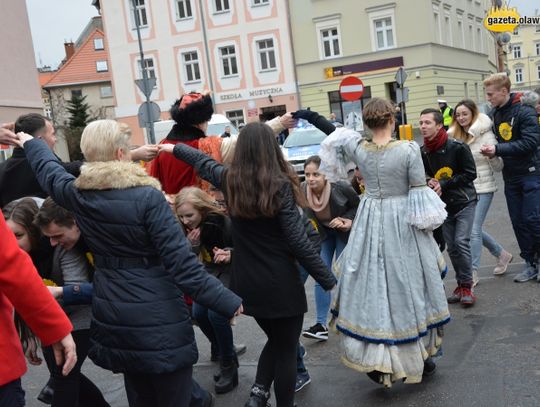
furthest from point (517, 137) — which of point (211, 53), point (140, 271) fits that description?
point (211, 53)

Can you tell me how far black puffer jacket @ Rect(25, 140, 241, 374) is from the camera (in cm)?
290

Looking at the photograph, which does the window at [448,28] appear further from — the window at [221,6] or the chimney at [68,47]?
the chimney at [68,47]

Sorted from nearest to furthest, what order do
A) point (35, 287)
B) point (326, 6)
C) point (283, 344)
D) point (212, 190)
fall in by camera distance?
point (35, 287), point (283, 344), point (212, 190), point (326, 6)

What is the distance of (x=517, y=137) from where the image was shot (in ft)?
20.1

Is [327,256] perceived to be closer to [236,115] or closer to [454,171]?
[454,171]

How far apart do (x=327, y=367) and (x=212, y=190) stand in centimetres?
161

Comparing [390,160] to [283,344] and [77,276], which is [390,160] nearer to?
[283,344]

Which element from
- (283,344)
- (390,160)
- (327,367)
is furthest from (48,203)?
(327,367)

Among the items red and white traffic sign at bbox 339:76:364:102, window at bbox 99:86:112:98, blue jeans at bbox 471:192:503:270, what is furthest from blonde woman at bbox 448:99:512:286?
window at bbox 99:86:112:98

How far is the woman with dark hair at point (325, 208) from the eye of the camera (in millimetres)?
5031

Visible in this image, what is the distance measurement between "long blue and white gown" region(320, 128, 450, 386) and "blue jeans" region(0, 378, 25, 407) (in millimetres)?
2331

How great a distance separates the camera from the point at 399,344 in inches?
157

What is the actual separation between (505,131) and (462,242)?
4.10ft

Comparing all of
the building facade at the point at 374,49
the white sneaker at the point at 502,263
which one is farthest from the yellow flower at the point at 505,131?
the building facade at the point at 374,49
